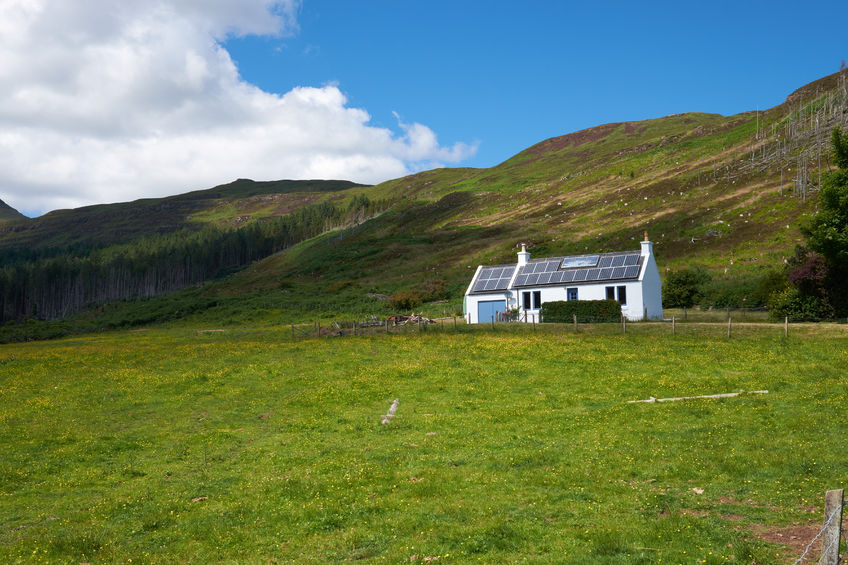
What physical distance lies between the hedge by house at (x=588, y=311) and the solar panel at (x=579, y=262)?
6567mm

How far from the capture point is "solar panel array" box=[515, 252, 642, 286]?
190ft

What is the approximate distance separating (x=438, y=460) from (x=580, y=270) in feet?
151

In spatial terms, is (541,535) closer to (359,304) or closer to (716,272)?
(716,272)

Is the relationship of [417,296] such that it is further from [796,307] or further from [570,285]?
[796,307]

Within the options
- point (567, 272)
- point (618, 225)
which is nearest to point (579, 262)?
point (567, 272)

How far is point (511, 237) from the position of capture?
134375 mm

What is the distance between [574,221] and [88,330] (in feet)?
333

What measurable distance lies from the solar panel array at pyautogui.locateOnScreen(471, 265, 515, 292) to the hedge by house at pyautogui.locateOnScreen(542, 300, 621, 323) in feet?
27.7

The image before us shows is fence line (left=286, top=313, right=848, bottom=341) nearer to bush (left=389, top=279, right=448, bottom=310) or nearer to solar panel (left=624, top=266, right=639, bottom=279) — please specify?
solar panel (left=624, top=266, right=639, bottom=279)

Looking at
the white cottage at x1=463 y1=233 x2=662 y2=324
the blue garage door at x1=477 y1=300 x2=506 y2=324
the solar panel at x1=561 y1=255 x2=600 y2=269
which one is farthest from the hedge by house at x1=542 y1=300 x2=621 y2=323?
the blue garage door at x1=477 y1=300 x2=506 y2=324

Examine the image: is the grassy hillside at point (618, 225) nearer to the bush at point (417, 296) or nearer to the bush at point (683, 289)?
the bush at point (417, 296)

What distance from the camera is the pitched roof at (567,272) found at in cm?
5797

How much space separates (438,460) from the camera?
17.6 m

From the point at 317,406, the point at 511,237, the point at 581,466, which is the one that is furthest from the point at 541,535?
the point at 511,237
